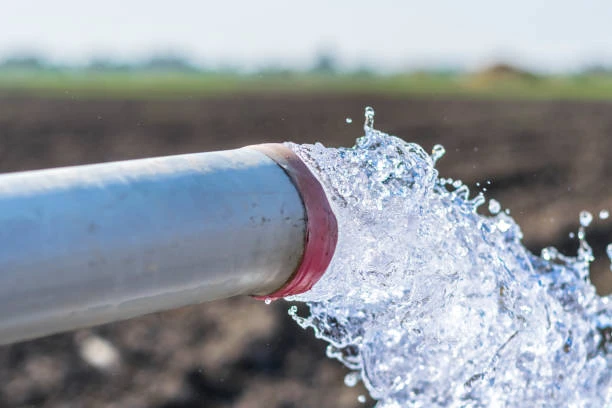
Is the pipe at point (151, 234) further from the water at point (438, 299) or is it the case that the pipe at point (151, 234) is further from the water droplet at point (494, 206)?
the water droplet at point (494, 206)

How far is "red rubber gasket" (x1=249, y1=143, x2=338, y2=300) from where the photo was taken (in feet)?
3.78

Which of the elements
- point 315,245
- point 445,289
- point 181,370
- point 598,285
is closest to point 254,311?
point 181,370

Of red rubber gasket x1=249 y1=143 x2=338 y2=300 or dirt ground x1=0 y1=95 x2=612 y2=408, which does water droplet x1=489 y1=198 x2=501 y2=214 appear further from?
dirt ground x1=0 y1=95 x2=612 y2=408

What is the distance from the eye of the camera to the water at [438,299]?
57.4 inches

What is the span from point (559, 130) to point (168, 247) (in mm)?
11590

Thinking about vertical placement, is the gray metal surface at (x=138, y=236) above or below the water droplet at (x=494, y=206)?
above

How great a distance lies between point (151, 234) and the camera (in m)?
0.97

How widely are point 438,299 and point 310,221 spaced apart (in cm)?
56

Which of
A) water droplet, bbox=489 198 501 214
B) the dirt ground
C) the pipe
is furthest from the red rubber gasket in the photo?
the dirt ground

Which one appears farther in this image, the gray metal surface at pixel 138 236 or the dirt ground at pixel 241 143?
the dirt ground at pixel 241 143

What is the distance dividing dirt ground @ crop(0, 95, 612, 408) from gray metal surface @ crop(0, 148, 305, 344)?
3.42 m

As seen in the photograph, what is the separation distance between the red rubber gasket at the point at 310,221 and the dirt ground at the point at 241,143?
3.32 m

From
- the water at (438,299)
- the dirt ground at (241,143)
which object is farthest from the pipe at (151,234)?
the dirt ground at (241,143)

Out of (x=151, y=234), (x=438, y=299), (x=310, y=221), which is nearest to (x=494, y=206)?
(x=438, y=299)
